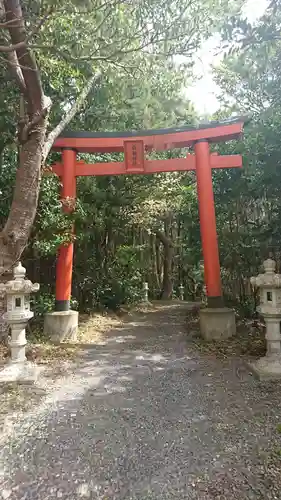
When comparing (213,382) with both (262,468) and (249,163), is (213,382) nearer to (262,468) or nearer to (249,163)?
(262,468)

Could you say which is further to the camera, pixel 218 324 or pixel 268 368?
pixel 218 324

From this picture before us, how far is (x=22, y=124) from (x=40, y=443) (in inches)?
145

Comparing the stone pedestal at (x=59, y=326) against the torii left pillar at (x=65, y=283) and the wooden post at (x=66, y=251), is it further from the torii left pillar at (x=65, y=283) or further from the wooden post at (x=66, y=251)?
the wooden post at (x=66, y=251)

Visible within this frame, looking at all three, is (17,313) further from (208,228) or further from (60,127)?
(208,228)

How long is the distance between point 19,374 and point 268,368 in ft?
9.00

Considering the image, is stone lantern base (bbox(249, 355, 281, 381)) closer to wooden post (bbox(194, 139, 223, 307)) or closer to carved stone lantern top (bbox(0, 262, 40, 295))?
wooden post (bbox(194, 139, 223, 307))

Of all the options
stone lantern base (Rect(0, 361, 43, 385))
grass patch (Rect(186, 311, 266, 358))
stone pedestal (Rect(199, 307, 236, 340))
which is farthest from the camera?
stone pedestal (Rect(199, 307, 236, 340))

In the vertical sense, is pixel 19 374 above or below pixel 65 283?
below

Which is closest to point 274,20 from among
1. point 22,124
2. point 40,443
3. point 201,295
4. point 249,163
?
point 249,163

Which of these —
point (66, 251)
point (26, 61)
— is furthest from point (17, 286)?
point (26, 61)

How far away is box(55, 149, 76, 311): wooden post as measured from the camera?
221 inches

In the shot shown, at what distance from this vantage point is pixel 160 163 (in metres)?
5.92

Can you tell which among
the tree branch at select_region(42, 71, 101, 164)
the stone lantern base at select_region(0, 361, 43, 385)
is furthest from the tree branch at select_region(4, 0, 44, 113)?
the stone lantern base at select_region(0, 361, 43, 385)

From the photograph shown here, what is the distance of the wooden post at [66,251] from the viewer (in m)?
5.61
